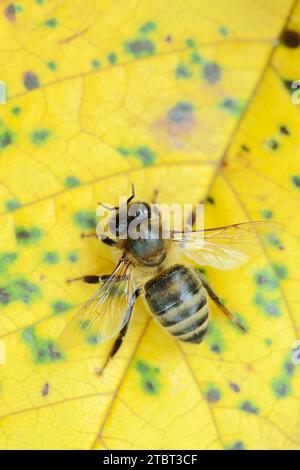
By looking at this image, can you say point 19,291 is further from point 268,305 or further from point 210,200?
point 268,305

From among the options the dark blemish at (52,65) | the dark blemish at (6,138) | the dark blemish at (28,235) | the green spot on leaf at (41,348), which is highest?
the dark blemish at (52,65)

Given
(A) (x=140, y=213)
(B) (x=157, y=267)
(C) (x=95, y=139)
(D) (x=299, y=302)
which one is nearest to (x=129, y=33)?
(C) (x=95, y=139)

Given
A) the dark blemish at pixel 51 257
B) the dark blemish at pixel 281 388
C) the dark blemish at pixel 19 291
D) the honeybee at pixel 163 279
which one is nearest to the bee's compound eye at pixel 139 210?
the honeybee at pixel 163 279

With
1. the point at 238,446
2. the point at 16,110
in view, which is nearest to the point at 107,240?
the point at 16,110

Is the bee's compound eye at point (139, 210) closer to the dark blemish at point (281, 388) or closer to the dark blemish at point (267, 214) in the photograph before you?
the dark blemish at point (267, 214)

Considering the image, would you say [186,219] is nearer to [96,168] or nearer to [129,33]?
[96,168]

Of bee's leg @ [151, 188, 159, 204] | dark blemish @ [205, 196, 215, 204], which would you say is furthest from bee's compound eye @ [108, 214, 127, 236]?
dark blemish @ [205, 196, 215, 204]
